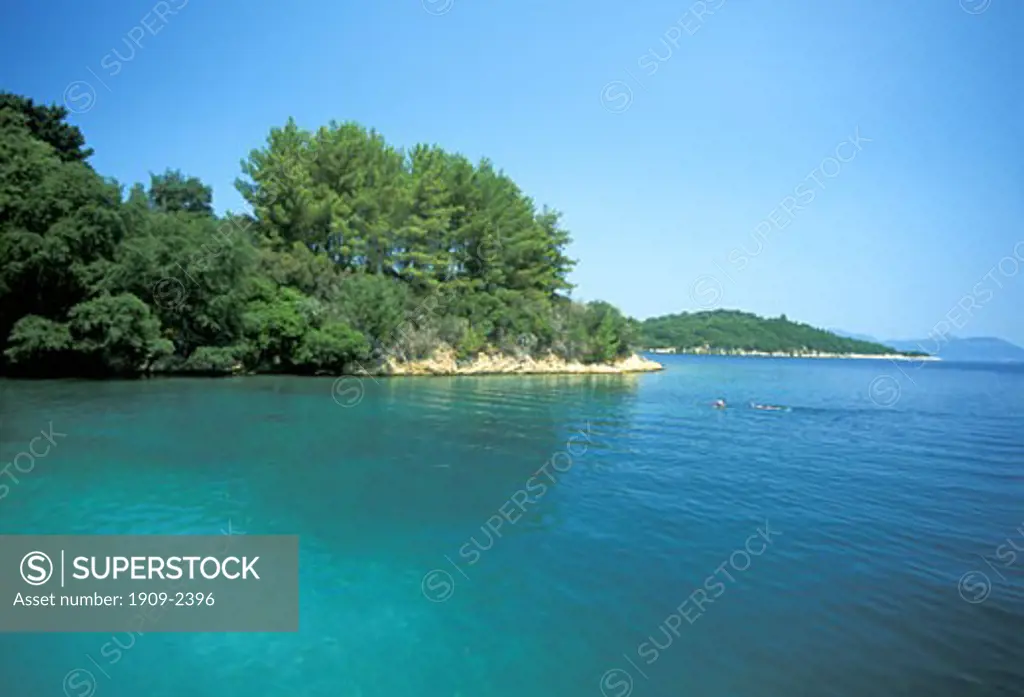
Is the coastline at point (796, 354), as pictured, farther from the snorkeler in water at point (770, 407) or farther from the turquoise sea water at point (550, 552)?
the turquoise sea water at point (550, 552)

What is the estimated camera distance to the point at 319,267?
40875 mm

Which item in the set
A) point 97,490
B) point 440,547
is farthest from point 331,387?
point 440,547

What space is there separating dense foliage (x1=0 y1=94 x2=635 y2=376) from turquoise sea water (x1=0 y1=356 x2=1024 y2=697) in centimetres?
1065

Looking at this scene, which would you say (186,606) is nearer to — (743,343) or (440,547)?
(440,547)

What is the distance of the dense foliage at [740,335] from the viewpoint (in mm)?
167875

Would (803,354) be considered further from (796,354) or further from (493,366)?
(493,366)

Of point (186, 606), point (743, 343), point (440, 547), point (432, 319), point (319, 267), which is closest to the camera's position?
point (186, 606)

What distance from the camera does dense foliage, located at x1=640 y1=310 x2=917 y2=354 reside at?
167875mm

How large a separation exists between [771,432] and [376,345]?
28.6 m

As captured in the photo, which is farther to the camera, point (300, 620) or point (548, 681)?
point (300, 620)

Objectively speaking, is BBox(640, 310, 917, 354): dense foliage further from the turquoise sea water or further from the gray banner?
the gray banner

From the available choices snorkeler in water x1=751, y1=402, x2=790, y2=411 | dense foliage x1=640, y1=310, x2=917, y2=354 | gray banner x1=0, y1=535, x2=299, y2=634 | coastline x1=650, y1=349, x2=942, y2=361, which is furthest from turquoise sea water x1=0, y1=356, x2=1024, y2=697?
coastline x1=650, y1=349, x2=942, y2=361

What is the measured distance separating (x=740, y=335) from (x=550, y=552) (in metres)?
177

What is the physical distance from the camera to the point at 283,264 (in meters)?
39.2
